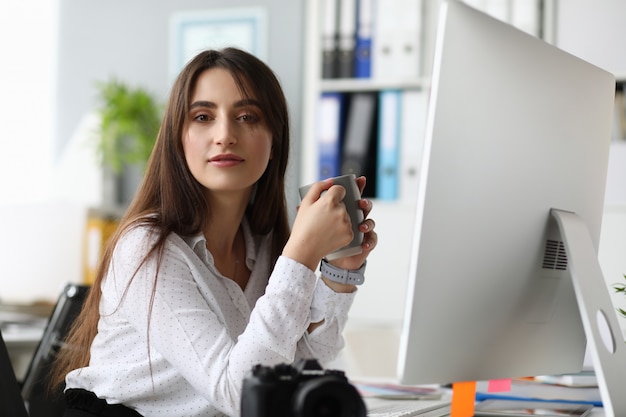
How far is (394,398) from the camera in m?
1.38

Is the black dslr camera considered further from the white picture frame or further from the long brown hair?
the white picture frame

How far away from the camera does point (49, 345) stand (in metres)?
1.59

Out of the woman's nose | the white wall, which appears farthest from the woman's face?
the white wall

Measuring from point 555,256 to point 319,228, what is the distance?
30 cm

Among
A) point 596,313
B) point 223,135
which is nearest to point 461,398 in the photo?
point 596,313

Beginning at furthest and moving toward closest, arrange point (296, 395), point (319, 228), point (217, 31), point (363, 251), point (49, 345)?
point (217, 31) < point (49, 345) < point (363, 251) < point (319, 228) < point (296, 395)

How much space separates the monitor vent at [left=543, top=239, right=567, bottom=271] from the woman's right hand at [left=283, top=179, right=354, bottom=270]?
253 mm

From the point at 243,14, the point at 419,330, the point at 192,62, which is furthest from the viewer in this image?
the point at 243,14

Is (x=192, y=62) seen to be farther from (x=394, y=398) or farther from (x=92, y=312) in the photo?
(x=394, y=398)

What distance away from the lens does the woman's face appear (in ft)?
4.17

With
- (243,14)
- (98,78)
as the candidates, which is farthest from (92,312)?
(98,78)

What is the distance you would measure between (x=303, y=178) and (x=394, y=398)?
5.42 ft

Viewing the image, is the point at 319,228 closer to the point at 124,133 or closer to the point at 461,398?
the point at 461,398

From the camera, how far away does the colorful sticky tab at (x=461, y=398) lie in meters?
1.10
